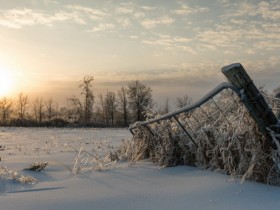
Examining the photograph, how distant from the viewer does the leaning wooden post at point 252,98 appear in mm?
4062

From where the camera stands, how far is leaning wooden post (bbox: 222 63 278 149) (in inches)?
160

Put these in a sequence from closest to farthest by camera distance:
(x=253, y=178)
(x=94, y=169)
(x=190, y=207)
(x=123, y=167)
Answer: (x=190, y=207), (x=253, y=178), (x=94, y=169), (x=123, y=167)

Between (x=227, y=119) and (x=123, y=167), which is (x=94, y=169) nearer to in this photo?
(x=123, y=167)

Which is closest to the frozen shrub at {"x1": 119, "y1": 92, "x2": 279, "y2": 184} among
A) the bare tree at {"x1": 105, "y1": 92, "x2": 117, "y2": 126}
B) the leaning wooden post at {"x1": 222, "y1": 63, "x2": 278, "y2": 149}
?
the leaning wooden post at {"x1": 222, "y1": 63, "x2": 278, "y2": 149}

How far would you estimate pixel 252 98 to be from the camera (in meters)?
4.16

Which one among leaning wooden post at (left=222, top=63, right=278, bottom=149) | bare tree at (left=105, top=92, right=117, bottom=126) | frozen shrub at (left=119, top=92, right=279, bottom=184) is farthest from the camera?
bare tree at (left=105, top=92, right=117, bottom=126)

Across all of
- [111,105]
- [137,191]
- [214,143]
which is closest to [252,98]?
[214,143]

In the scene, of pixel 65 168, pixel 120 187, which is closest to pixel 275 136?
pixel 120 187

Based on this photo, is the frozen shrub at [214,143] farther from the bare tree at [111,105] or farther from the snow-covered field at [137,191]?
the bare tree at [111,105]

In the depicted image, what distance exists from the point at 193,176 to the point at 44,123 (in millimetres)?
36804

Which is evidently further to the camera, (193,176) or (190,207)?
(193,176)

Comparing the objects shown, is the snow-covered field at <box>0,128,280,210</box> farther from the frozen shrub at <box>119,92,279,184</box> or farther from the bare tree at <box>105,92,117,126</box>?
the bare tree at <box>105,92,117,126</box>

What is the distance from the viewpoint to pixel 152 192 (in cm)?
416

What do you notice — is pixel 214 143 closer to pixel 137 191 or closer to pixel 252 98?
pixel 252 98
